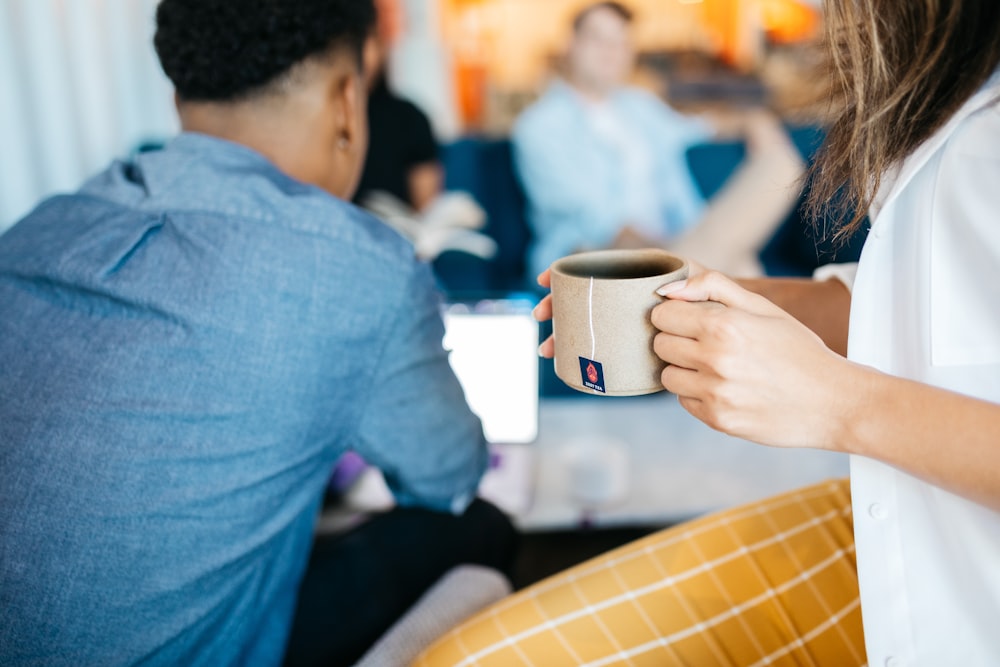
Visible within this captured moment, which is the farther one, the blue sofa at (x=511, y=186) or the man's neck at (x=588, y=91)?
the man's neck at (x=588, y=91)

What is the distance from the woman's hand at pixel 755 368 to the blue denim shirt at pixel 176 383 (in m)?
0.33

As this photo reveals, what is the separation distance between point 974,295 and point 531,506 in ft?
2.64

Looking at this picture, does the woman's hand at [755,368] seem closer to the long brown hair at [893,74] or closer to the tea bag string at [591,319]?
the tea bag string at [591,319]

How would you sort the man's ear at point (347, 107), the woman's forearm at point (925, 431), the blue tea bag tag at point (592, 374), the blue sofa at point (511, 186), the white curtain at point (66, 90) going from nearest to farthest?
the woman's forearm at point (925, 431) → the blue tea bag tag at point (592, 374) → the man's ear at point (347, 107) → the white curtain at point (66, 90) → the blue sofa at point (511, 186)

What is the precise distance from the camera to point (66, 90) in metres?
1.93

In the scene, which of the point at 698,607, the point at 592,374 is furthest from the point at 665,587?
the point at 592,374

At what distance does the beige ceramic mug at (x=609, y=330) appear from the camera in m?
0.60

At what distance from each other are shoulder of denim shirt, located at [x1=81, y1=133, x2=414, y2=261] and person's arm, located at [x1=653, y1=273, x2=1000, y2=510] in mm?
350

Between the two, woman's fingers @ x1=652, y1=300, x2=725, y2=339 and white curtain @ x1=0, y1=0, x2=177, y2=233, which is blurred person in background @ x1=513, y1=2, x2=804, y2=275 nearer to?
white curtain @ x1=0, y1=0, x2=177, y2=233

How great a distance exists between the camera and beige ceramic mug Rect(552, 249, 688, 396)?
60 cm

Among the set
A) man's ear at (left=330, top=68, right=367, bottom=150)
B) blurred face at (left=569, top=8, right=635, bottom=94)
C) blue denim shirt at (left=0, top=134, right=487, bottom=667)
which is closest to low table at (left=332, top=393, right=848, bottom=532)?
blue denim shirt at (left=0, top=134, right=487, bottom=667)

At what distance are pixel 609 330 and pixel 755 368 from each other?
12 centimetres

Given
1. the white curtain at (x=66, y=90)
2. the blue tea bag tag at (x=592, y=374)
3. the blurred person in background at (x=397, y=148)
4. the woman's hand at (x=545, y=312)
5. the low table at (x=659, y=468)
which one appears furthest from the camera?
the blurred person in background at (x=397, y=148)

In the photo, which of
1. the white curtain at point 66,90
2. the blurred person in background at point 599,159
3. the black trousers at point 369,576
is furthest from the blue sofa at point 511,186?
the black trousers at point 369,576
